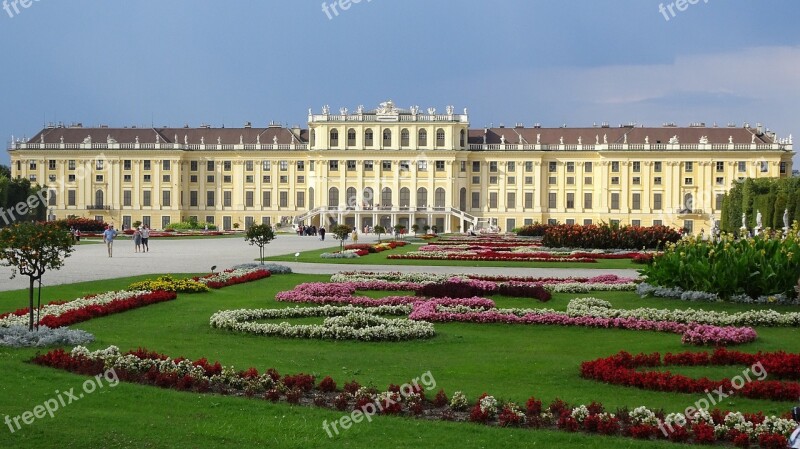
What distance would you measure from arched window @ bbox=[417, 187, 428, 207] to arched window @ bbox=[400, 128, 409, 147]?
4.17 m

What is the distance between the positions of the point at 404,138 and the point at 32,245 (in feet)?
237

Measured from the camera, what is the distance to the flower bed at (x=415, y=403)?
723 cm

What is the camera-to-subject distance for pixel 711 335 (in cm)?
1189

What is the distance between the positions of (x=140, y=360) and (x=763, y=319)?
925 cm

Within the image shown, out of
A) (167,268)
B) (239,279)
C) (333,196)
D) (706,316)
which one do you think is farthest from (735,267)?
(333,196)

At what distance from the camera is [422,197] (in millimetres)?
82688

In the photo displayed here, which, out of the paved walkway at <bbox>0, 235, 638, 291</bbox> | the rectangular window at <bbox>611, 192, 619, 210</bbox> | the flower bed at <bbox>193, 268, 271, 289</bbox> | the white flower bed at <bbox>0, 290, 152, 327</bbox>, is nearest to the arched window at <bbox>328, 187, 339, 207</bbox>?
the rectangular window at <bbox>611, 192, 619, 210</bbox>

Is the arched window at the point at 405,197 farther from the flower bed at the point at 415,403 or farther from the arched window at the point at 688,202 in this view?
the flower bed at the point at 415,403

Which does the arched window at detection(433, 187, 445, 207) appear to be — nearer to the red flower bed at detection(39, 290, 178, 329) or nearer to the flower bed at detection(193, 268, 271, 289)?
the flower bed at detection(193, 268, 271, 289)

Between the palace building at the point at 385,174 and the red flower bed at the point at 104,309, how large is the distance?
208 feet

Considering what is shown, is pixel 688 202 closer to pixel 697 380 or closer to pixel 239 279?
pixel 239 279

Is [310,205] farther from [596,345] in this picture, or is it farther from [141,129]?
[596,345]

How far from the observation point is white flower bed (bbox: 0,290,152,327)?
12.8 m

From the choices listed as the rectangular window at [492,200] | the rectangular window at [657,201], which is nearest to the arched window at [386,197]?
the rectangular window at [492,200]
